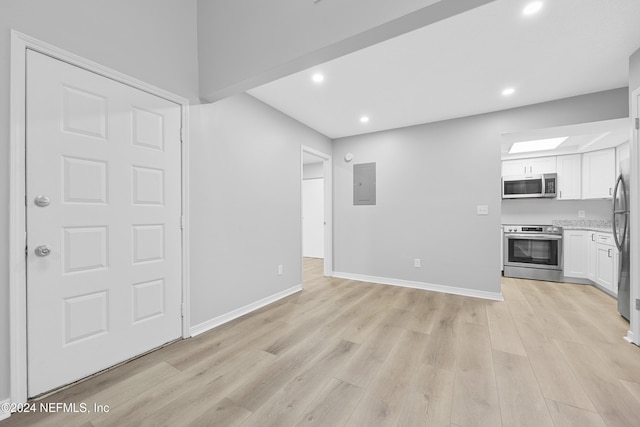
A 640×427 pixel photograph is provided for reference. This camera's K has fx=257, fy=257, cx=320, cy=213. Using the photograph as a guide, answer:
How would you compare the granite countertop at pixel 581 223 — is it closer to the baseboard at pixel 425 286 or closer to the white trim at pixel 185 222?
the baseboard at pixel 425 286

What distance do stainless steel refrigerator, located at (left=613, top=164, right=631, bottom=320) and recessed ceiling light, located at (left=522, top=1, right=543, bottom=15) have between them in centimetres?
203

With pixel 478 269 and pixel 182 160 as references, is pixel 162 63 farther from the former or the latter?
pixel 478 269

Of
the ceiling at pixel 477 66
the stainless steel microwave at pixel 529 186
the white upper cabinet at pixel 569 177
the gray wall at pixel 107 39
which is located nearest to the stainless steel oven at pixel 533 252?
the stainless steel microwave at pixel 529 186

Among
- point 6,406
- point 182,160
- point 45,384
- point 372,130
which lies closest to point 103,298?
point 45,384

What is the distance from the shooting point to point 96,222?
1.72 meters

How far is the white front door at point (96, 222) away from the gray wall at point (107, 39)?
10 cm

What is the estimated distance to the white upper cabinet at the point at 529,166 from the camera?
4.48 metres

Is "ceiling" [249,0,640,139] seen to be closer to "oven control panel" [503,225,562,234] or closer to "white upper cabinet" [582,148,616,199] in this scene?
"white upper cabinet" [582,148,616,199]

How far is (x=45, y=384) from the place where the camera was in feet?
4.99

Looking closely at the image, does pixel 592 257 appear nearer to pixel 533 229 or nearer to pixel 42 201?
pixel 533 229

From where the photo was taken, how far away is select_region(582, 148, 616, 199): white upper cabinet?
156 inches

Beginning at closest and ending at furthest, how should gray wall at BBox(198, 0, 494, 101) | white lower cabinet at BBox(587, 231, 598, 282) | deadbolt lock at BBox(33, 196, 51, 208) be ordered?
gray wall at BBox(198, 0, 494, 101) → deadbolt lock at BBox(33, 196, 51, 208) → white lower cabinet at BBox(587, 231, 598, 282)

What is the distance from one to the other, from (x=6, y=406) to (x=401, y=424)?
6.89 ft

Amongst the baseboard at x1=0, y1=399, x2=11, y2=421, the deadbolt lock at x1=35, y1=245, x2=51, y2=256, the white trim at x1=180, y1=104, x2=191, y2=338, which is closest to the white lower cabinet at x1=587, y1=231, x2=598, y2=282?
the white trim at x1=180, y1=104, x2=191, y2=338
